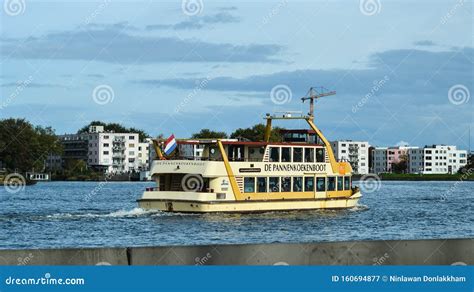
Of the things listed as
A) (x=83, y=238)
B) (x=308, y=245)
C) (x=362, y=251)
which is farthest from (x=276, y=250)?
(x=83, y=238)

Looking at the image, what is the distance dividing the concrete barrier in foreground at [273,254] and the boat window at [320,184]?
42.1m

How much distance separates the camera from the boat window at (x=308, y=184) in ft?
186

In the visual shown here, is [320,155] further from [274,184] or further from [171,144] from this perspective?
[171,144]

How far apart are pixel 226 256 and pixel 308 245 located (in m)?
1.33

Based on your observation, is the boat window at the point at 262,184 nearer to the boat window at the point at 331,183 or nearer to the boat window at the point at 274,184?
the boat window at the point at 274,184

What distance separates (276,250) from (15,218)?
39.6m

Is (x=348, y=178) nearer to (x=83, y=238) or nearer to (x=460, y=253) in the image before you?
(x=83, y=238)

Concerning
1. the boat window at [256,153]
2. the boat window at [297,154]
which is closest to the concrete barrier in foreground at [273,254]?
the boat window at [256,153]

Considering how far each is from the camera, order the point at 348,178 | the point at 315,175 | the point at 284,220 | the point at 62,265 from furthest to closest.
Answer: the point at 348,178, the point at 315,175, the point at 284,220, the point at 62,265

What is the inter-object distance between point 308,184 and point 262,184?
4.29 metres

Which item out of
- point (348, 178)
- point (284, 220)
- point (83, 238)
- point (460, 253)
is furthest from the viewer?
point (348, 178)

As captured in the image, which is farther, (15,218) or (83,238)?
(15,218)

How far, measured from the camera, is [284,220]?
1965 inches

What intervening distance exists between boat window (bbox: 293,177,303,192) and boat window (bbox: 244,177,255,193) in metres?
3.57
